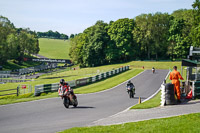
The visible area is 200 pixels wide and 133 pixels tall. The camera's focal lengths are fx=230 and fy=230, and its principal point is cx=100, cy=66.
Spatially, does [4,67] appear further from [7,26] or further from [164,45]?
[164,45]

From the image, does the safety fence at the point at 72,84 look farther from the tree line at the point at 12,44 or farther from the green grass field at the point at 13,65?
the green grass field at the point at 13,65

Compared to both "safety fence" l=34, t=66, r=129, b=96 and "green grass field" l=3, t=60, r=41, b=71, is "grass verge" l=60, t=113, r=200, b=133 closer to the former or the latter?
"safety fence" l=34, t=66, r=129, b=96

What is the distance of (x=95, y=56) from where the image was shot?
83.2 meters

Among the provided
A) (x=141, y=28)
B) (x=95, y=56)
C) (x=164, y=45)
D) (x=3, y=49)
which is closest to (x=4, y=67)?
(x=3, y=49)

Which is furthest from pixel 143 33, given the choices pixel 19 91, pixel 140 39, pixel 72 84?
pixel 19 91

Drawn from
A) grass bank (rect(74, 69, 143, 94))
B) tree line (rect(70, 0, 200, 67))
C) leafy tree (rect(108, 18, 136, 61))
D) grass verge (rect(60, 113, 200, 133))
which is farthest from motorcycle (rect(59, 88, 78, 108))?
leafy tree (rect(108, 18, 136, 61))

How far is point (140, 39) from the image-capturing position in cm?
7819

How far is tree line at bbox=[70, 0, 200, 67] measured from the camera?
74.5 m

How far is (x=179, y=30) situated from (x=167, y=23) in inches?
234

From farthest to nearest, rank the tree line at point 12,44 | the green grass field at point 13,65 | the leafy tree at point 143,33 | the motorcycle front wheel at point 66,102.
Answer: the green grass field at point 13,65, the tree line at point 12,44, the leafy tree at point 143,33, the motorcycle front wheel at point 66,102

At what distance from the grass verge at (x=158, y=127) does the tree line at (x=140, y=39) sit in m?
65.8

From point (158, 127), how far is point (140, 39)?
71031 millimetres

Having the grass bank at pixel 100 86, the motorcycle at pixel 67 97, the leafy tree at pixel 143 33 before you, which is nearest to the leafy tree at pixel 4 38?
the leafy tree at pixel 143 33

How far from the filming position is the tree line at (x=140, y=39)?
244 ft
